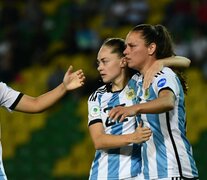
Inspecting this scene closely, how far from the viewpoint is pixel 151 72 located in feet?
14.7

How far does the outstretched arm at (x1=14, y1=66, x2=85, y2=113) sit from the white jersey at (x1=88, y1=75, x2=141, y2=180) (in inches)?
7.4

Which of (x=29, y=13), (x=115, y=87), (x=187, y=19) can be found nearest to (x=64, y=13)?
(x=29, y=13)

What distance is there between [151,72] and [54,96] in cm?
71

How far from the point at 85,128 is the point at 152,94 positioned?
20.8 ft

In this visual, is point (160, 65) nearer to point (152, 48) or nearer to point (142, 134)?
point (152, 48)

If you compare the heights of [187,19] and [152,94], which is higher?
[187,19]

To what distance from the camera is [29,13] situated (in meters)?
13.3

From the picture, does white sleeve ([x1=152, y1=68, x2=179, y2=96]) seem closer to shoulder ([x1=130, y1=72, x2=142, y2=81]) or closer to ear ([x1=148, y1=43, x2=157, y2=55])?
ear ([x1=148, y1=43, x2=157, y2=55])

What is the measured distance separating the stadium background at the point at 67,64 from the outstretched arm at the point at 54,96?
207 inches

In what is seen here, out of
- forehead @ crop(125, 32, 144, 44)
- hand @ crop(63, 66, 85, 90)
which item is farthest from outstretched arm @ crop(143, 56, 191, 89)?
hand @ crop(63, 66, 85, 90)

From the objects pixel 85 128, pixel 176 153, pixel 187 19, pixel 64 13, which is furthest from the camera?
pixel 64 13

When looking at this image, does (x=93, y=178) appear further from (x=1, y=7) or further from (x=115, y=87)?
(x=1, y=7)

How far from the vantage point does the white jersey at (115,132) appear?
15.3ft

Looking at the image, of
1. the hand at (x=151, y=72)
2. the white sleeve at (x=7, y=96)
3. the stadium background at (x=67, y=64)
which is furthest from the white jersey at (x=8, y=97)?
the stadium background at (x=67, y=64)
